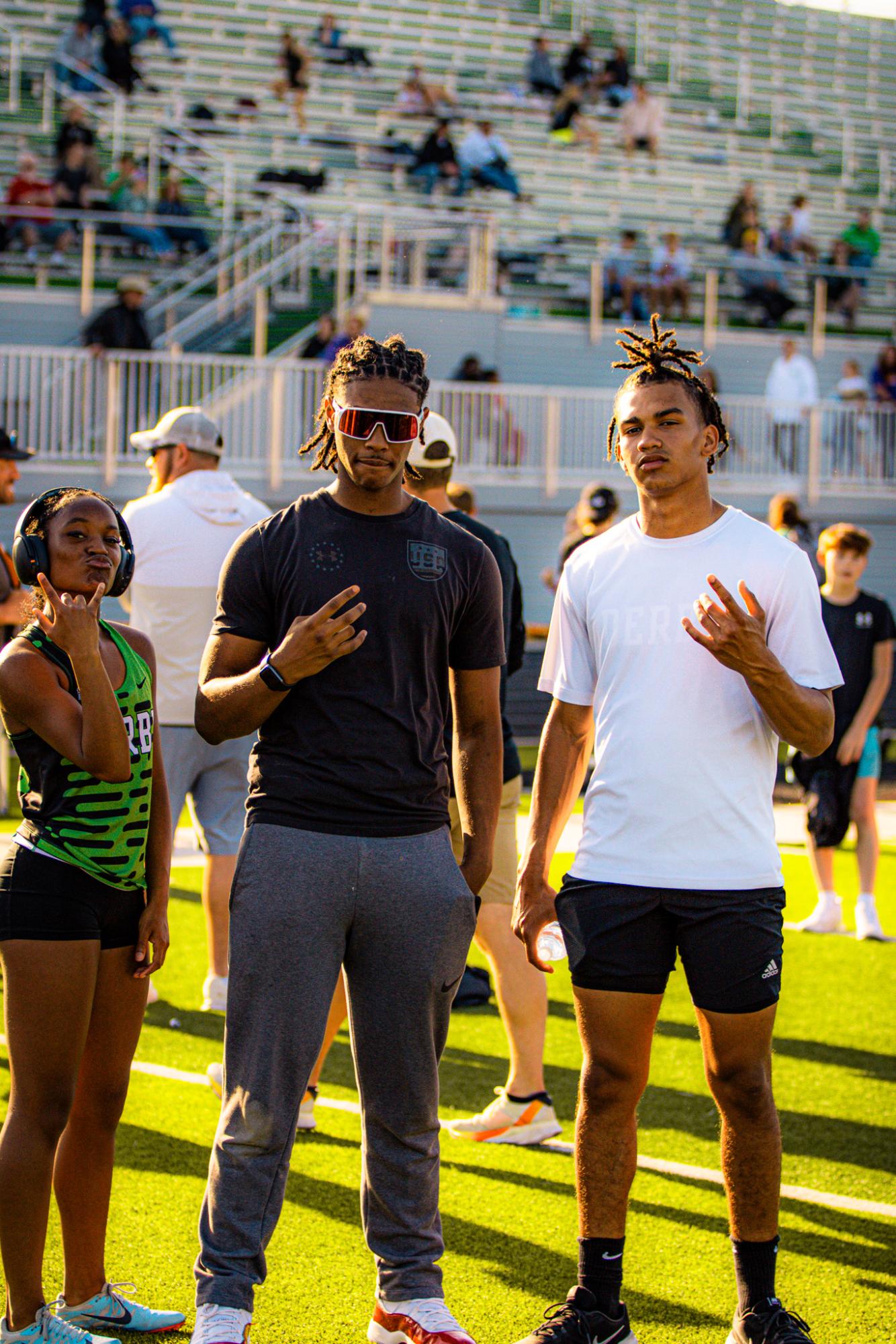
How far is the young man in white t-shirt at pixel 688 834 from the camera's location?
3467mm

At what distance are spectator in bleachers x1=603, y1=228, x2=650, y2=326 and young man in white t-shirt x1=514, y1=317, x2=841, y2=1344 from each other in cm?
2018

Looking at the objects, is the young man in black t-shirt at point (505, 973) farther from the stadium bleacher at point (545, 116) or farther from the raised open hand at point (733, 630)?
the stadium bleacher at point (545, 116)

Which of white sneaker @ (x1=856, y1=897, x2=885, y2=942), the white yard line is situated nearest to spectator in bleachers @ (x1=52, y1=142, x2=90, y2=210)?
white sneaker @ (x1=856, y1=897, x2=885, y2=942)

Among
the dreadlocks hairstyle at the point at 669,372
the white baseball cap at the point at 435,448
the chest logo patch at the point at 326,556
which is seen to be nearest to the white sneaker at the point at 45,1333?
the chest logo patch at the point at 326,556

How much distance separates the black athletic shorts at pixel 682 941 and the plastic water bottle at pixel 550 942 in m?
0.07

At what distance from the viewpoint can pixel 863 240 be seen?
27.2 metres

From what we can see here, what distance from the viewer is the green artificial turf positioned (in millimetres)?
3838

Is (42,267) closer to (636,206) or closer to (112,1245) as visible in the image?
(636,206)

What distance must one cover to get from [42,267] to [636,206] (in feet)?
38.2

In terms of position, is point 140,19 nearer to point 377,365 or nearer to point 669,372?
point 669,372

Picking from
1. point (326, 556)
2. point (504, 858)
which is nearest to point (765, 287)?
point (504, 858)

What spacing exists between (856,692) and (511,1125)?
146 inches

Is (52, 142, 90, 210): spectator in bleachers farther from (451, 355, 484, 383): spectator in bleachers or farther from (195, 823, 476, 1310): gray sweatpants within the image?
(195, 823, 476, 1310): gray sweatpants

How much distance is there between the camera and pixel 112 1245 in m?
4.11
